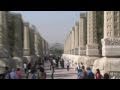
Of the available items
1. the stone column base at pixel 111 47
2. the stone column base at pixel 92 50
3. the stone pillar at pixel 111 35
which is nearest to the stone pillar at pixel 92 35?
the stone column base at pixel 92 50

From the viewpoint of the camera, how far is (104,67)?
11.9 meters

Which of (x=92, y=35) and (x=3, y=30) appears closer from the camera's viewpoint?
(x=3, y=30)

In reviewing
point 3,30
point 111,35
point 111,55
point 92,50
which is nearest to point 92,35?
point 92,50

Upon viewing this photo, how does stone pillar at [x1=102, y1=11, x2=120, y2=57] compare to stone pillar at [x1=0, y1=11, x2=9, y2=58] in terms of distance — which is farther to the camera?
stone pillar at [x1=0, y1=11, x2=9, y2=58]

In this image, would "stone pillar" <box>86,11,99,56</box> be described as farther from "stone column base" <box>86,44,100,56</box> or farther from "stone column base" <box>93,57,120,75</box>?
"stone column base" <box>93,57,120,75</box>

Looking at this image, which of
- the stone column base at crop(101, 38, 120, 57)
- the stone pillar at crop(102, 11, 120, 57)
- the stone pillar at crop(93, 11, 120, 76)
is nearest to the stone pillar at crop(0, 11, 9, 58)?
the stone pillar at crop(102, 11, 120, 57)

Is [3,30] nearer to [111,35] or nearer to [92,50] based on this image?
[92,50]

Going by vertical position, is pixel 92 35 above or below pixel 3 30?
below

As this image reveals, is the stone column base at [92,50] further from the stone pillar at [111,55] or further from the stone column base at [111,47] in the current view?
the stone column base at [111,47]

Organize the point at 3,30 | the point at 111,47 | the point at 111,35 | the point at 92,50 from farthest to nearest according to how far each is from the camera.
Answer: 1. the point at 92,50
2. the point at 3,30
3. the point at 111,35
4. the point at 111,47

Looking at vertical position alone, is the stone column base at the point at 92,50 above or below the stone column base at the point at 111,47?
below

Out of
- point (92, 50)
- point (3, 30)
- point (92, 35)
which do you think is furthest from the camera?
point (92, 35)

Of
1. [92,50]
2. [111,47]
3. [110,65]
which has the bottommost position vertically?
[110,65]
